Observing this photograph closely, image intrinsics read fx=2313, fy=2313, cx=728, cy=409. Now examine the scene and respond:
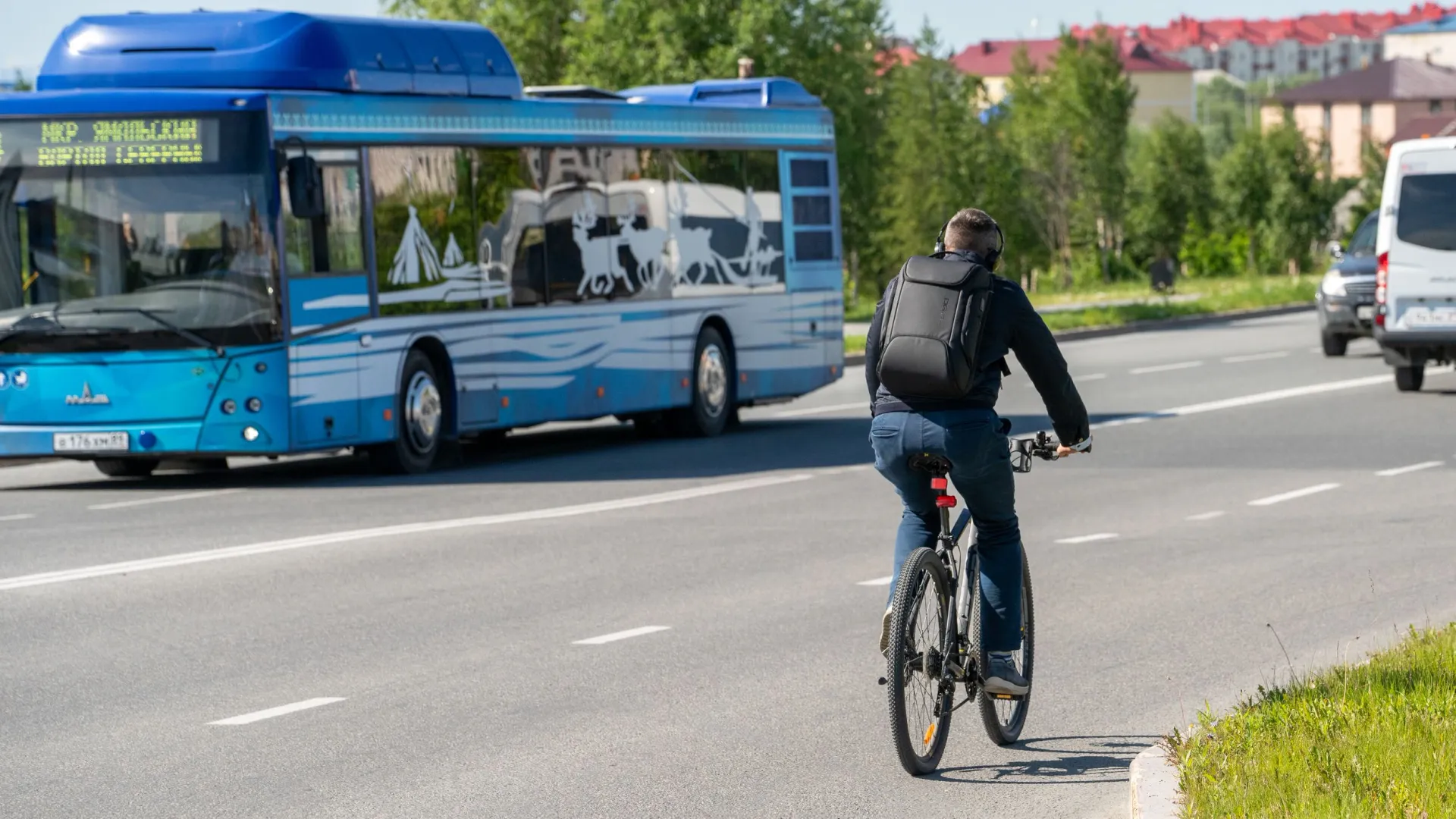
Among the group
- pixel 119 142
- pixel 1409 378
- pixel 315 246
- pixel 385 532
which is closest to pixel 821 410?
pixel 1409 378

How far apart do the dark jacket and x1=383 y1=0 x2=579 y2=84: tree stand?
6019cm

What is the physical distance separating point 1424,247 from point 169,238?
1277 cm

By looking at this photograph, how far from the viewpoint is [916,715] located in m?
6.68

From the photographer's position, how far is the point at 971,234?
677cm

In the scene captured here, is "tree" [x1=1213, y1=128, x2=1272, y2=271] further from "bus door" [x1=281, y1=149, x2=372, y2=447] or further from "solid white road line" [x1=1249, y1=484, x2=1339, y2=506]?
"bus door" [x1=281, y1=149, x2=372, y2=447]

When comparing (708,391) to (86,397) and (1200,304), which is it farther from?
(1200,304)

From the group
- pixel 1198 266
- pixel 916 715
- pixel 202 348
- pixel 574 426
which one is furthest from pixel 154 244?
pixel 1198 266

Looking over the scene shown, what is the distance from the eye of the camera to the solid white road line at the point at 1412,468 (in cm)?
1614

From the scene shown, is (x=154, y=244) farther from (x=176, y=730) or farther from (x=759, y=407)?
(x=759, y=407)

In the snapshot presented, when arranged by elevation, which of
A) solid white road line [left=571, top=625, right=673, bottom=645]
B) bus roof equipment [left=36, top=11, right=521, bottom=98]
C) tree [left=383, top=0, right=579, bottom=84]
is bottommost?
solid white road line [left=571, top=625, right=673, bottom=645]

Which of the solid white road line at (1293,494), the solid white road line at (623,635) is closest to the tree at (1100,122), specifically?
the solid white road line at (1293,494)

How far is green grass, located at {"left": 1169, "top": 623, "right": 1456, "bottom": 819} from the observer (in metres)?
5.61

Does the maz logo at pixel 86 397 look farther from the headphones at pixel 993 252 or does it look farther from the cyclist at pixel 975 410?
the headphones at pixel 993 252

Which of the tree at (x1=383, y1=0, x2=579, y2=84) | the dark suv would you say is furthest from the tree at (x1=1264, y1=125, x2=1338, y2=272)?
the dark suv
